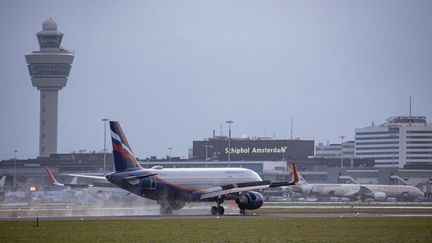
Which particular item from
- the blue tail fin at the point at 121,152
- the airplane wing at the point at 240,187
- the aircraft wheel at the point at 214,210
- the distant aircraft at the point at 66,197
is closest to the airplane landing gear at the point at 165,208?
the airplane wing at the point at 240,187

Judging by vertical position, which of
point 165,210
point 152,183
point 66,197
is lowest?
point 66,197

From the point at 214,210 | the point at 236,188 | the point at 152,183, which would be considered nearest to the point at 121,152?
the point at 152,183

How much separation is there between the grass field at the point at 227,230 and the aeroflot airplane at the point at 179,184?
13.8 meters

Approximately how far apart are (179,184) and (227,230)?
109 ft

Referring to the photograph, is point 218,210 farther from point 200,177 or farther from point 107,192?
point 107,192

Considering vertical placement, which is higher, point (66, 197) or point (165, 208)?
point (165, 208)

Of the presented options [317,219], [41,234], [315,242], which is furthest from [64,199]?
[315,242]

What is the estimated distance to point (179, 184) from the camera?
113m

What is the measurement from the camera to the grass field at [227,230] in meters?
70.8

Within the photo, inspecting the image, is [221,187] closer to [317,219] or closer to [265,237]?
[317,219]

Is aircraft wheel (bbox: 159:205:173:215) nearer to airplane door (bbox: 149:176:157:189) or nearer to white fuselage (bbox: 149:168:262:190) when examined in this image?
white fuselage (bbox: 149:168:262:190)

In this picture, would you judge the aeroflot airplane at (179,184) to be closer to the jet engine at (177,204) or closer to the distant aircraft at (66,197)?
the jet engine at (177,204)

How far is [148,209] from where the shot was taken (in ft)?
388

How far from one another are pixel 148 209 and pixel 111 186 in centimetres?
571
